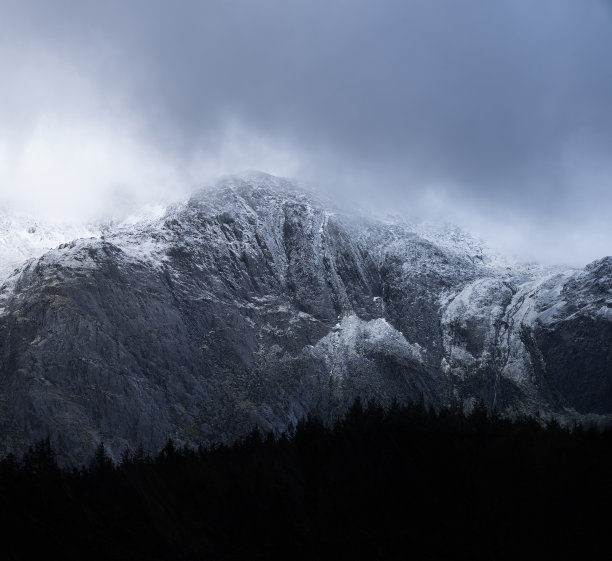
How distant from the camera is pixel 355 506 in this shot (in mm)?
87000

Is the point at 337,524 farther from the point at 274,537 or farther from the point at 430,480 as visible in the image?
the point at 430,480

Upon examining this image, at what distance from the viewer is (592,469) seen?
91062mm

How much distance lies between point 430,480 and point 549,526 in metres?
16.9

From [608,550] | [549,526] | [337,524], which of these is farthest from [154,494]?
[608,550]

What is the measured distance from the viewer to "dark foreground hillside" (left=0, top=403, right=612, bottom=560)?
7481cm

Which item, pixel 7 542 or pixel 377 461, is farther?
pixel 377 461

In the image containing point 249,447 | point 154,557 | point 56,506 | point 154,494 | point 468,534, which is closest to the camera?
point 154,557

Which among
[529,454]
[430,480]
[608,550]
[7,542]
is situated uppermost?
[529,454]

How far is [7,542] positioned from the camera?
66.8m

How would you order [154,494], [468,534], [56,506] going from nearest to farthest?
[468,534], [56,506], [154,494]

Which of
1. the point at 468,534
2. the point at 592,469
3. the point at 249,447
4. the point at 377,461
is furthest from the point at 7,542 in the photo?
the point at 249,447

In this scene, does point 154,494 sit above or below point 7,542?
above

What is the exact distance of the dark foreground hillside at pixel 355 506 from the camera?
74812 millimetres

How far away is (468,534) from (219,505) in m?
32.1
